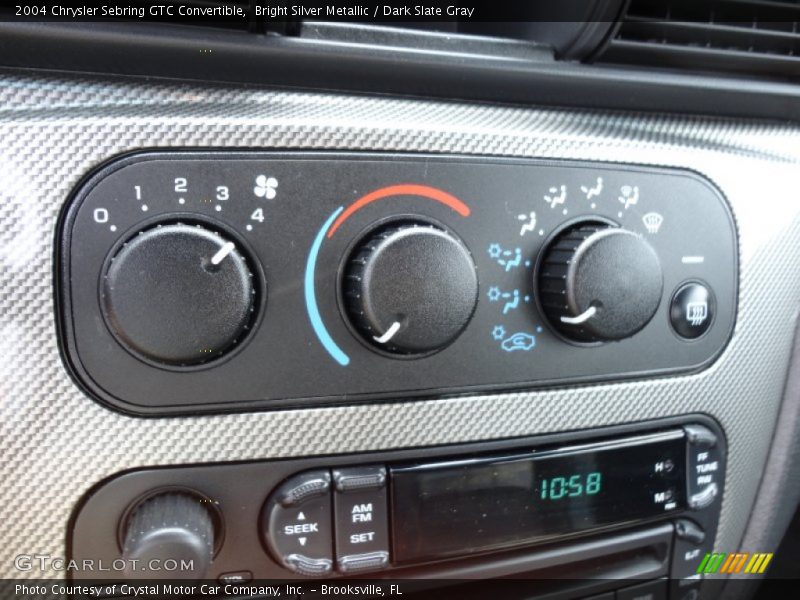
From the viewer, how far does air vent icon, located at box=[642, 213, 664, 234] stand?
619 millimetres

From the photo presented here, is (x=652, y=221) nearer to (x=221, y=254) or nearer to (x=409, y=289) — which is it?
(x=409, y=289)

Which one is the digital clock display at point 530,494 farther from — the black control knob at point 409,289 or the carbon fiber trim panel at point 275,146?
the black control knob at point 409,289

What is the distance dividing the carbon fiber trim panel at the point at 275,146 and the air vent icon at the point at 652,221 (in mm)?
52

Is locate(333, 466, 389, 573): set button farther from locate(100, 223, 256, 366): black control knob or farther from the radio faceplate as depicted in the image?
locate(100, 223, 256, 366): black control knob

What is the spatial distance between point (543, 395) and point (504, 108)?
261mm

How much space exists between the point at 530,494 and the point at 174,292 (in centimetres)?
36

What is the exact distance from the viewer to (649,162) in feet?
2.05

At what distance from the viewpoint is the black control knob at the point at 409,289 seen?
50 centimetres

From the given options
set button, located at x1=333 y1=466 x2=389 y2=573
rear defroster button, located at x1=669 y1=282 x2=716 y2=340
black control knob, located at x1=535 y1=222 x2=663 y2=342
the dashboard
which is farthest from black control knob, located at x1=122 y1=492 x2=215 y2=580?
rear defroster button, located at x1=669 y1=282 x2=716 y2=340

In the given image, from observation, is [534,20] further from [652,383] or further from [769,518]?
[769,518]

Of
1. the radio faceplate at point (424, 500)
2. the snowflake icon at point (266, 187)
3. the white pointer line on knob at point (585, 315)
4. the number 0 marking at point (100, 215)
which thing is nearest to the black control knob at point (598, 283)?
the white pointer line on knob at point (585, 315)

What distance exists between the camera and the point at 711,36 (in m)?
0.62

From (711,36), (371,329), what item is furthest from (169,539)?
(711,36)

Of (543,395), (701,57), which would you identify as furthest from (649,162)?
(543,395)
